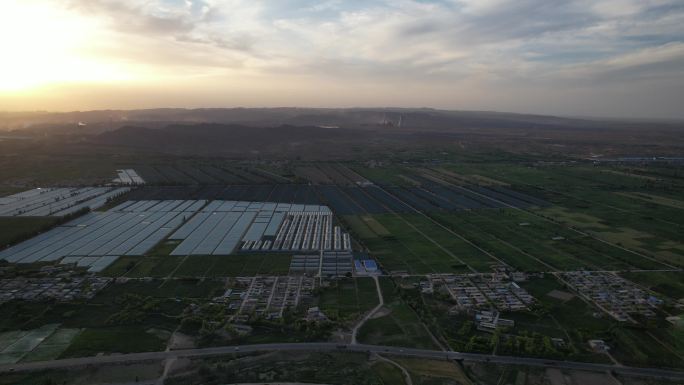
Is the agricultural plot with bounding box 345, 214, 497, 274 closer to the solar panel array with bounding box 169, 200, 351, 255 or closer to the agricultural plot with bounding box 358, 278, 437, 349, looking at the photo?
the solar panel array with bounding box 169, 200, 351, 255

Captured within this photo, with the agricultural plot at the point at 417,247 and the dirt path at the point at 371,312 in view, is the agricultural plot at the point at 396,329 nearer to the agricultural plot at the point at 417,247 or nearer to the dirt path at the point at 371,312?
the dirt path at the point at 371,312

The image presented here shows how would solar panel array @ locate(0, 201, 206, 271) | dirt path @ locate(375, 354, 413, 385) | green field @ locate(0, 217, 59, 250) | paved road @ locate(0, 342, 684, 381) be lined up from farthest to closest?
green field @ locate(0, 217, 59, 250) → solar panel array @ locate(0, 201, 206, 271) → paved road @ locate(0, 342, 684, 381) → dirt path @ locate(375, 354, 413, 385)

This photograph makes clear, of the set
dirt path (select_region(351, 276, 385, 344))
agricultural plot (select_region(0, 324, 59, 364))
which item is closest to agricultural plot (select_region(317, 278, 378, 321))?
dirt path (select_region(351, 276, 385, 344))

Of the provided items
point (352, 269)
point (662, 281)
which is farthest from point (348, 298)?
point (662, 281)

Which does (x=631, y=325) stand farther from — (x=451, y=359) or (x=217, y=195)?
(x=217, y=195)

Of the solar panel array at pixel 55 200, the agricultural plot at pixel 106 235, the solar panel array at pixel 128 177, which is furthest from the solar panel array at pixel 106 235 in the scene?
the solar panel array at pixel 128 177

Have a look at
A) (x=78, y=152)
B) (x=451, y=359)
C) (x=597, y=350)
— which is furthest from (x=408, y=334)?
(x=78, y=152)
